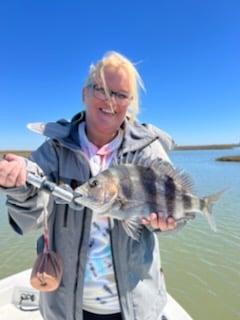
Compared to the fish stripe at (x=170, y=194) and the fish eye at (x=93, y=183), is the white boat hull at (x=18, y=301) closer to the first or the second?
the fish stripe at (x=170, y=194)

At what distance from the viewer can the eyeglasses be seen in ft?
6.18

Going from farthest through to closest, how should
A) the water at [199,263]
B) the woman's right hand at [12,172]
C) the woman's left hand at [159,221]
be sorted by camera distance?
the water at [199,263]
the woman's left hand at [159,221]
the woman's right hand at [12,172]

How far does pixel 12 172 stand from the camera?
142cm

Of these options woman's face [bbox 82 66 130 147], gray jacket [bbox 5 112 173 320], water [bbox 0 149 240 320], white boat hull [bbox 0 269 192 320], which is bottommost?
water [bbox 0 149 240 320]

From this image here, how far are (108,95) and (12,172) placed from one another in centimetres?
75

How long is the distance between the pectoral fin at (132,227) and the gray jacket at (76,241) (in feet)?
0.28

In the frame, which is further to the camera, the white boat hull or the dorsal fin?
the white boat hull

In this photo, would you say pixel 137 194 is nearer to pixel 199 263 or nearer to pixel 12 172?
pixel 12 172

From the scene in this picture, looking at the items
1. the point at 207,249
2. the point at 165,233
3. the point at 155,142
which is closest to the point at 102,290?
the point at 165,233

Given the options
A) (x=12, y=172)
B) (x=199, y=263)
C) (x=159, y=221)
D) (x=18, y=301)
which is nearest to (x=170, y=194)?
(x=159, y=221)

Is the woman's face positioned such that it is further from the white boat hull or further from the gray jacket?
the white boat hull

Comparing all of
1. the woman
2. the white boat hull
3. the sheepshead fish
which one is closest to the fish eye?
the sheepshead fish

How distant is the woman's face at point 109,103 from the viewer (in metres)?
1.90

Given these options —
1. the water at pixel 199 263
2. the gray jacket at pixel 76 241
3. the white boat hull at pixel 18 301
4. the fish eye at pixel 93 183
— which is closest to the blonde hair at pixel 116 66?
the gray jacket at pixel 76 241
